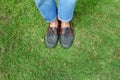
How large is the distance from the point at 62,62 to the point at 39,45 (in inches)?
11.7

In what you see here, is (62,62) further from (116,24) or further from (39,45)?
(116,24)

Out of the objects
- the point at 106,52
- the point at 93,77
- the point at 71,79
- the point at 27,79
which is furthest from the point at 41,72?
the point at 106,52

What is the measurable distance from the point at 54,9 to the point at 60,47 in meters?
0.42

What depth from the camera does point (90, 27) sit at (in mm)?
2490

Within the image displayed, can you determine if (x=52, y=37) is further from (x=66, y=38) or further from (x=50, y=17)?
(x=50, y=17)

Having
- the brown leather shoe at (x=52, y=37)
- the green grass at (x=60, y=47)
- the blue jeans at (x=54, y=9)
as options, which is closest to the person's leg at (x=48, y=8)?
the blue jeans at (x=54, y=9)

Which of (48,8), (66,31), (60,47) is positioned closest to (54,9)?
(48,8)

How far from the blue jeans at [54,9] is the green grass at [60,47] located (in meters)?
0.33

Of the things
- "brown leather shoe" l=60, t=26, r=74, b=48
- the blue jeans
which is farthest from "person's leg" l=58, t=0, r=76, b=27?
"brown leather shoe" l=60, t=26, r=74, b=48

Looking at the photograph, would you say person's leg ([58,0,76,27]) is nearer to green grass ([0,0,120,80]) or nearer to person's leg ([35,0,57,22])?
person's leg ([35,0,57,22])

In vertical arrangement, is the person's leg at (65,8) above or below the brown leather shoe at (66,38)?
above

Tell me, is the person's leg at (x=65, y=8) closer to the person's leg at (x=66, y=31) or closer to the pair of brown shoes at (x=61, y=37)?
the person's leg at (x=66, y=31)

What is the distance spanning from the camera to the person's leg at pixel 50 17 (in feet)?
6.68

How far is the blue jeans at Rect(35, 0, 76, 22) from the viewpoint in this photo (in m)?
1.98
